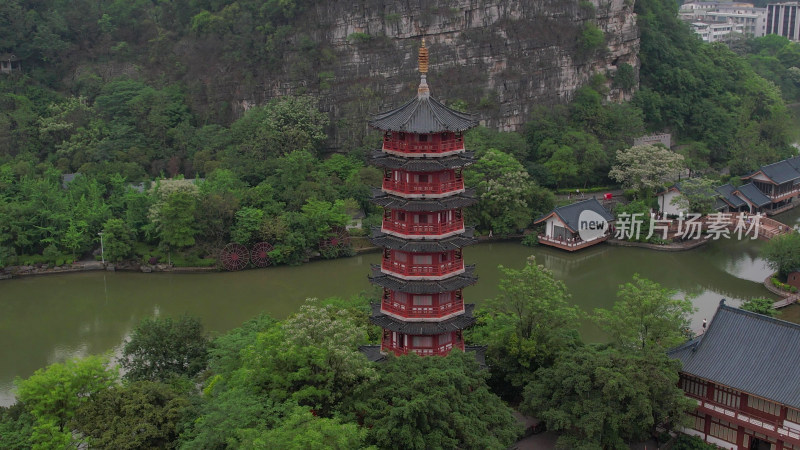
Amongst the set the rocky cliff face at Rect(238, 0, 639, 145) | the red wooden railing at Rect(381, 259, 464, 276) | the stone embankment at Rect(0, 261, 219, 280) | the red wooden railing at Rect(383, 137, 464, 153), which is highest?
the rocky cliff face at Rect(238, 0, 639, 145)

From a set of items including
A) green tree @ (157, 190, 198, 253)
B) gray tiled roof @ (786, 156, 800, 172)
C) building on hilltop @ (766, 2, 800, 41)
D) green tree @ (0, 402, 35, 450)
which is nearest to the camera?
green tree @ (0, 402, 35, 450)

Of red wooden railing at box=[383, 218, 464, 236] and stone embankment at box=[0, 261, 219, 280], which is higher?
red wooden railing at box=[383, 218, 464, 236]

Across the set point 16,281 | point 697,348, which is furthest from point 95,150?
point 697,348

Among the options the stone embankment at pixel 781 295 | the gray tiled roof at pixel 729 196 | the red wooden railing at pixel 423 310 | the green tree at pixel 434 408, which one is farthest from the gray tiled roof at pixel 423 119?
the gray tiled roof at pixel 729 196

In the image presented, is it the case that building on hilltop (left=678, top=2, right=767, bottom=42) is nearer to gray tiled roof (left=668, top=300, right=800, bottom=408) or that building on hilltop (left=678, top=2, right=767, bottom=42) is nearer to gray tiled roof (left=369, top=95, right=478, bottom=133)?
gray tiled roof (left=668, top=300, right=800, bottom=408)

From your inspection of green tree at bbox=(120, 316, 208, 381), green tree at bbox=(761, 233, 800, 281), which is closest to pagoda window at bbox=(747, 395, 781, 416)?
green tree at bbox=(120, 316, 208, 381)

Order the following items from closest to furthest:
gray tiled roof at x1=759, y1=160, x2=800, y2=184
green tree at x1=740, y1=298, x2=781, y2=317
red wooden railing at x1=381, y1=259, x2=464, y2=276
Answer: red wooden railing at x1=381, y1=259, x2=464, y2=276
green tree at x1=740, y1=298, x2=781, y2=317
gray tiled roof at x1=759, y1=160, x2=800, y2=184

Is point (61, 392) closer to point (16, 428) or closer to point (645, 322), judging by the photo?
point (16, 428)
